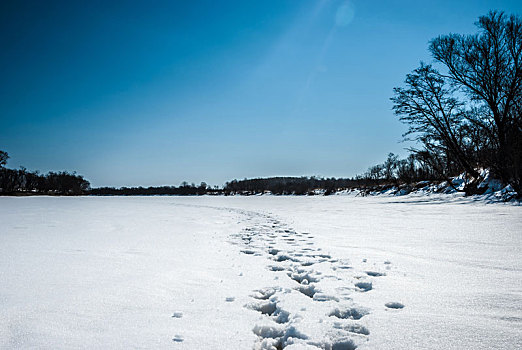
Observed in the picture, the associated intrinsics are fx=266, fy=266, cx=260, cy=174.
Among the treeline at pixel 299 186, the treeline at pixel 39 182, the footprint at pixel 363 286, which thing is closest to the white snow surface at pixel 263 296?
the footprint at pixel 363 286

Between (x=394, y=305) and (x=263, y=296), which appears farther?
(x=263, y=296)

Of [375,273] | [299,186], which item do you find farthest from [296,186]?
[375,273]

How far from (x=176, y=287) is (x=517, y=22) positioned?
1412 centimetres

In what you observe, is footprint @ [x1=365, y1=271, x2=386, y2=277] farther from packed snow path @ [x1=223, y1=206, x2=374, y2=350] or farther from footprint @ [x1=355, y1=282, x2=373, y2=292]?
footprint @ [x1=355, y1=282, x2=373, y2=292]

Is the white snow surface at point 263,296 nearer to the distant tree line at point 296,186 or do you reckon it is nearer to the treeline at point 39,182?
the distant tree line at point 296,186

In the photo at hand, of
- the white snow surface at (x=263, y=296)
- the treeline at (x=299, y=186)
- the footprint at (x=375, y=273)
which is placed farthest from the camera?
the treeline at (x=299, y=186)

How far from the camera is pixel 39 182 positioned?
57.2m

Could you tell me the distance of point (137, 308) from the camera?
157 cm

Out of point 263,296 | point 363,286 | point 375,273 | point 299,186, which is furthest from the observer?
point 299,186

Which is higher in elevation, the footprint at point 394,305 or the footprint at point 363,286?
the footprint at point 394,305

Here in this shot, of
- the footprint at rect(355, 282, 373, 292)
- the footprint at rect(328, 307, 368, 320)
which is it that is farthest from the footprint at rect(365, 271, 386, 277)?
the footprint at rect(328, 307, 368, 320)

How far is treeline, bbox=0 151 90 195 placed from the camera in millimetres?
50406

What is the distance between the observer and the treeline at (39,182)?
5041cm

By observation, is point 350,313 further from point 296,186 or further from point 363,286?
point 296,186
